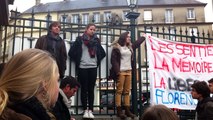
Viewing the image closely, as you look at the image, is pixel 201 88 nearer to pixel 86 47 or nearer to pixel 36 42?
pixel 86 47

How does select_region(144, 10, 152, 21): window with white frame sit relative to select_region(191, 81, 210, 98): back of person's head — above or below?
above

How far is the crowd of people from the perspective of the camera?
4.91 ft

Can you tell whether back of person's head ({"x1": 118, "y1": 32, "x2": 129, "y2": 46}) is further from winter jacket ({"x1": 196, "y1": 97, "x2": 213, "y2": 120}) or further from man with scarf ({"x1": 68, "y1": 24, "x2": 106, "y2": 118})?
winter jacket ({"x1": 196, "y1": 97, "x2": 213, "y2": 120})

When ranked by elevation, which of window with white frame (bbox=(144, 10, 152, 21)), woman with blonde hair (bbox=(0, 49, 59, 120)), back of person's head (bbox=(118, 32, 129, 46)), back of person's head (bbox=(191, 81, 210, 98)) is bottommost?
back of person's head (bbox=(191, 81, 210, 98))

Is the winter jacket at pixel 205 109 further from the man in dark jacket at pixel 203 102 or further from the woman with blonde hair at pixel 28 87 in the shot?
the woman with blonde hair at pixel 28 87

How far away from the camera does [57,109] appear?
327 cm

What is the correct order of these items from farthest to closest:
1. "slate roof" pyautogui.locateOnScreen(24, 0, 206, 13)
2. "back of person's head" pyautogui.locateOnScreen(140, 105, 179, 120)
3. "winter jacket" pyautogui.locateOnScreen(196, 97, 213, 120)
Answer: "slate roof" pyautogui.locateOnScreen(24, 0, 206, 13), "winter jacket" pyautogui.locateOnScreen(196, 97, 213, 120), "back of person's head" pyautogui.locateOnScreen(140, 105, 179, 120)

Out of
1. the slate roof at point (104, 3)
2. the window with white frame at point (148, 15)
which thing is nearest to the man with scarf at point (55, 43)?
the slate roof at point (104, 3)

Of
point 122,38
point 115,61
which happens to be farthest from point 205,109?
point 122,38

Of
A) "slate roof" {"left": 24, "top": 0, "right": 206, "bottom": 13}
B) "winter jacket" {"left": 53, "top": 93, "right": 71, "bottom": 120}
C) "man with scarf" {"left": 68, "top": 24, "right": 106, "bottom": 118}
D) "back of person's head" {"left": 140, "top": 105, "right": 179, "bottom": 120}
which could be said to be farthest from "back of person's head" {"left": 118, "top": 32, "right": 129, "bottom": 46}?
"slate roof" {"left": 24, "top": 0, "right": 206, "bottom": 13}

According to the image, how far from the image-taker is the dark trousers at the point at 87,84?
5762 mm

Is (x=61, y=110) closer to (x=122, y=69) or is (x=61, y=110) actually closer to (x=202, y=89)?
(x=202, y=89)

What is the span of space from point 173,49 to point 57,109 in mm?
4218

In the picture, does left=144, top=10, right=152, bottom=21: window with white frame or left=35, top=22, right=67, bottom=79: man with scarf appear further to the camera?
left=144, top=10, right=152, bottom=21: window with white frame
